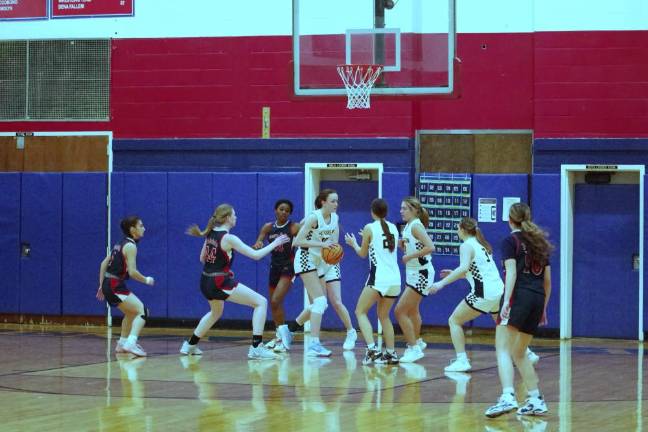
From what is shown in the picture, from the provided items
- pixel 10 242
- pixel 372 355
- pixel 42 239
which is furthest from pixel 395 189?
pixel 10 242

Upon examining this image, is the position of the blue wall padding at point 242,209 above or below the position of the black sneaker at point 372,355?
above

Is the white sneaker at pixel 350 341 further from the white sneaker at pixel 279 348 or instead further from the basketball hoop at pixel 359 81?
the basketball hoop at pixel 359 81

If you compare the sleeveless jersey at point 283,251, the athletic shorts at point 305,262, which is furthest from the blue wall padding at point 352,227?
the athletic shorts at point 305,262

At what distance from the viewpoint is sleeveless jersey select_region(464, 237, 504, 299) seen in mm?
12680

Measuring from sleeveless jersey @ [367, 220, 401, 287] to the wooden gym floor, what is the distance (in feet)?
3.29

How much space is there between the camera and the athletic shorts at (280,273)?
15.3 meters

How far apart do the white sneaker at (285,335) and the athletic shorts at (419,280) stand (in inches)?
80.5

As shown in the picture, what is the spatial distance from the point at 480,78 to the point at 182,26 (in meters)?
4.85

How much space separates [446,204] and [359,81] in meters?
3.17

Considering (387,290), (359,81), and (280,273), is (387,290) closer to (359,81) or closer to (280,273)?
(280,273)

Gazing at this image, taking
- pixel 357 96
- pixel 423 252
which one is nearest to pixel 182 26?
pixel 357 96

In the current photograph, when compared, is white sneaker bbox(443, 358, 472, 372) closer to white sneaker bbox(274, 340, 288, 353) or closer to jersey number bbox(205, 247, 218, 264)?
white sneaker bbox(274, 340, 288, 353)

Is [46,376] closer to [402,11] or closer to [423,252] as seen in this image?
[423,252]

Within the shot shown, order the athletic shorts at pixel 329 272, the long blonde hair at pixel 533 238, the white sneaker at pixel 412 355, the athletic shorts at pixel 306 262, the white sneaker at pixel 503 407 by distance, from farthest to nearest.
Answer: the athletic shorts at pixel 329 272, the athletic shorts at pixel 306 262, the white sneaker at pixel 412 355, the long blonde hair at pixel 533 238, the white sneaker at pixel 503 407
